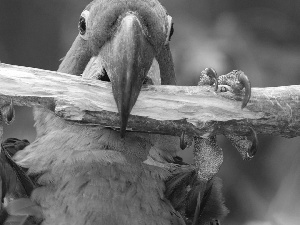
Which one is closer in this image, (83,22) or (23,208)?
(23,208)

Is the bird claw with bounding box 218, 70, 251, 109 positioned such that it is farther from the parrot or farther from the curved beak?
the curved beak

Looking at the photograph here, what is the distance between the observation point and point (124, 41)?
147 centimetres

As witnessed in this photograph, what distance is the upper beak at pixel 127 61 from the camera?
4.57 feet

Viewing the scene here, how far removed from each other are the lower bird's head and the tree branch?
2.0 inches

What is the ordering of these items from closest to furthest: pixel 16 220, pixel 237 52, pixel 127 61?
pixel 127 61, pixel 16 220, pixel 237 52

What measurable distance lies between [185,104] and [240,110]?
136mm

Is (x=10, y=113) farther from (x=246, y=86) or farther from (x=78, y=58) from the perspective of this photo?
(x=246, y=86)

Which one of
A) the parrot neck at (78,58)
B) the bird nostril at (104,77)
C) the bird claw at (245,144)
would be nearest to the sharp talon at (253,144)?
the bird claw at (245,144)

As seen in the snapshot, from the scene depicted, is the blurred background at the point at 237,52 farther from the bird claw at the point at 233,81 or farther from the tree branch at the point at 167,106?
the tree branch at the point at 167,106

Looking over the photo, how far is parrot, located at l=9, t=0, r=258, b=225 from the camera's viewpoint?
1.48 metres

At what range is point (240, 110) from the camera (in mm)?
1429

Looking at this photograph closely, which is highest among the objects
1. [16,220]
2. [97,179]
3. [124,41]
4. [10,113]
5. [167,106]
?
[124,41]

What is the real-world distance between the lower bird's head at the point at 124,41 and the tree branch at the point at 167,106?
5cm

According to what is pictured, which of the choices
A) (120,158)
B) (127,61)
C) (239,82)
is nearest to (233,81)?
(239,82)
